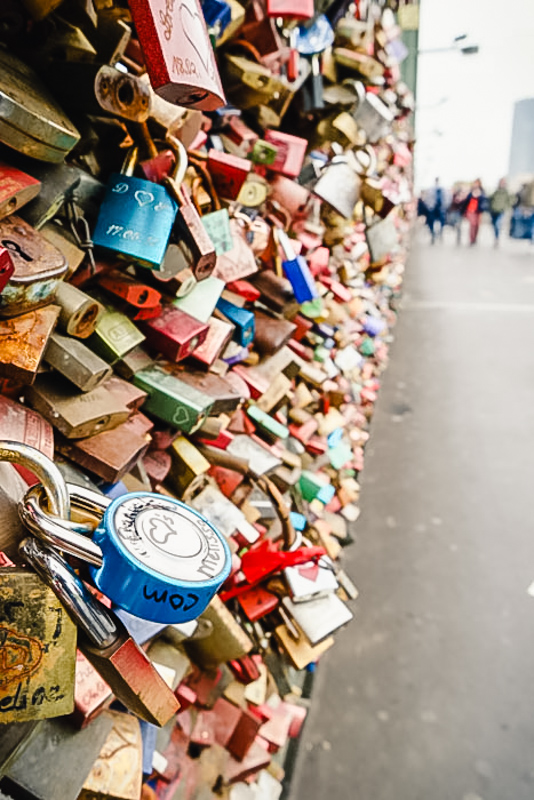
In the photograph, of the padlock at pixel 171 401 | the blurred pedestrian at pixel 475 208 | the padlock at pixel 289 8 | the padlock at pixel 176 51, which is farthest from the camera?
the blurred pedestrian at pixel 475 208

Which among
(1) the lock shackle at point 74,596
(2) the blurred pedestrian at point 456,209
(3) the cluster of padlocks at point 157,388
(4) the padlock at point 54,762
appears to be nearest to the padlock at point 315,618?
(3) the cluster of padlocks at point 157,388

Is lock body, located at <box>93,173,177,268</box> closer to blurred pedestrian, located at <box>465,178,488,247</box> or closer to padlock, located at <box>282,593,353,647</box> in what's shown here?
padlock, located at <box>282,593,353,647</box>

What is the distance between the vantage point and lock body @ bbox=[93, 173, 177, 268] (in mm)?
858

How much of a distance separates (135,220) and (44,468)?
0.49m

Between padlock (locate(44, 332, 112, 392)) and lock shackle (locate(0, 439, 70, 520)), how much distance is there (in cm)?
29

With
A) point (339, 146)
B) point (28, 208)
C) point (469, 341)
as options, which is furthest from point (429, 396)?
point (28, 208)

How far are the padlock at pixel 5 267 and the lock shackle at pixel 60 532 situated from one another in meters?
0.24

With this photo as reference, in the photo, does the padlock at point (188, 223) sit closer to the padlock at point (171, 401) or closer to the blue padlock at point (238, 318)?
the padlock at point (171, 401)

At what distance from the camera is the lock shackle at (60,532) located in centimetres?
48

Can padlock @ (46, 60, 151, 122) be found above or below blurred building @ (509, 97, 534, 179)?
below

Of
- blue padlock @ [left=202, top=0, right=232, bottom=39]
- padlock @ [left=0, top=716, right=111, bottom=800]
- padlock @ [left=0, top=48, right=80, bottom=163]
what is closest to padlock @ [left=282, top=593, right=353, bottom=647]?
padlock @ [left=0, top=716, right=111, bottom=800]

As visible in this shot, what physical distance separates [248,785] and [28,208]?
1.39 metres

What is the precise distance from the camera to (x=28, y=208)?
77 centimetres

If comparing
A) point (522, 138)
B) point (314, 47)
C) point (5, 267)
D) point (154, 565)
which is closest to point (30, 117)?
point (5, 267)
